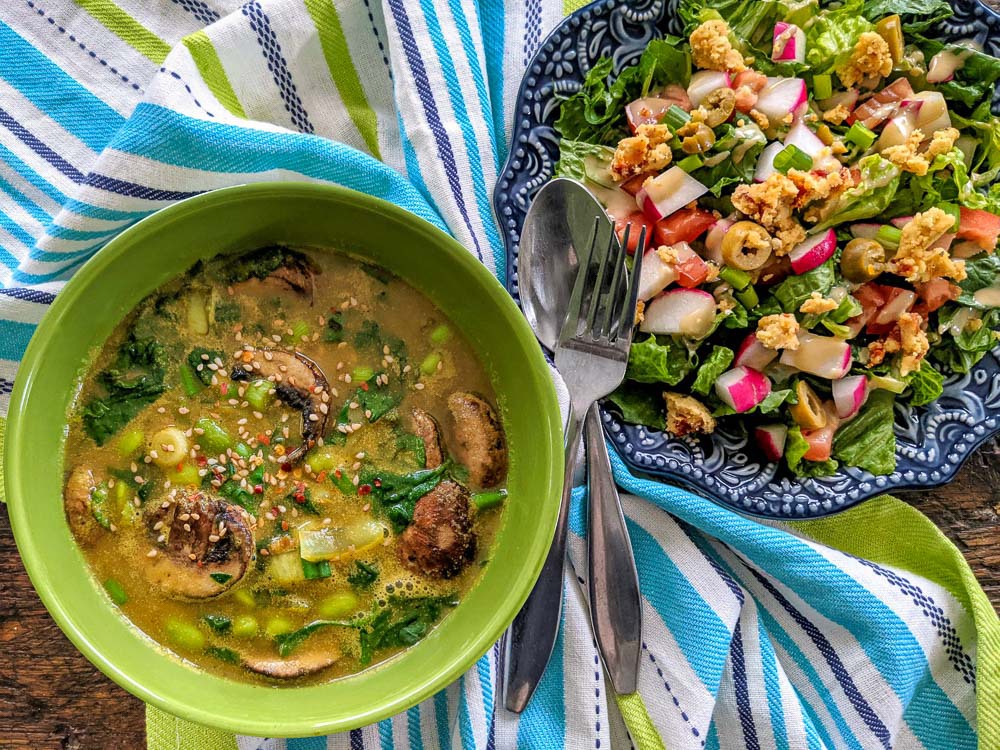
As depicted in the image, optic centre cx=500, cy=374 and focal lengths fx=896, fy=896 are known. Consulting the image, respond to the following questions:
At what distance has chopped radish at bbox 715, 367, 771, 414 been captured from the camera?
9.14 ft

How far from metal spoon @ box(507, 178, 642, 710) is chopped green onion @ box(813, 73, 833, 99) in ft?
2.85

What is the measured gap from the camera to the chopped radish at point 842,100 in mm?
2939

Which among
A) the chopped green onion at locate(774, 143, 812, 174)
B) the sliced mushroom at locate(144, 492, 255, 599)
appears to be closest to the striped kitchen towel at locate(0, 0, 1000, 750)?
the sliced mushroom at locate(144, 492, 255, 599)

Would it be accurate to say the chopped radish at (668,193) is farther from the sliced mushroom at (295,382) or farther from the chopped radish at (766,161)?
the sliced mushroom at (295,382)

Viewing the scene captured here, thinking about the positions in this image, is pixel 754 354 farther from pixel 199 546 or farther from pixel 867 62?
pixel 199 546

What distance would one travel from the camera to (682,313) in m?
2.79

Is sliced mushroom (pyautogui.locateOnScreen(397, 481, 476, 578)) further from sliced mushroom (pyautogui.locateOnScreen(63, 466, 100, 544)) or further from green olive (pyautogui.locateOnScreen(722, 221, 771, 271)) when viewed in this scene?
green olive (pyautogui.locateOnScreen(722, 221, 771, 271))

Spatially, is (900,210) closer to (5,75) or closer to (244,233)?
(244,233)

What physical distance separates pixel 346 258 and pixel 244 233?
0.95 feet

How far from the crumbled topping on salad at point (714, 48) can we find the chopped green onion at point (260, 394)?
65.2 inches

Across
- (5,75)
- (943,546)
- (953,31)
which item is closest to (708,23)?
(953,31)

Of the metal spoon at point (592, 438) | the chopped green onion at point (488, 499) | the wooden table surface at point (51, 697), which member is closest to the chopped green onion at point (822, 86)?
the metal spoon at point (592, 438)

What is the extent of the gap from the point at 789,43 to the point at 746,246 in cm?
69

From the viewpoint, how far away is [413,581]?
2.53 meters
